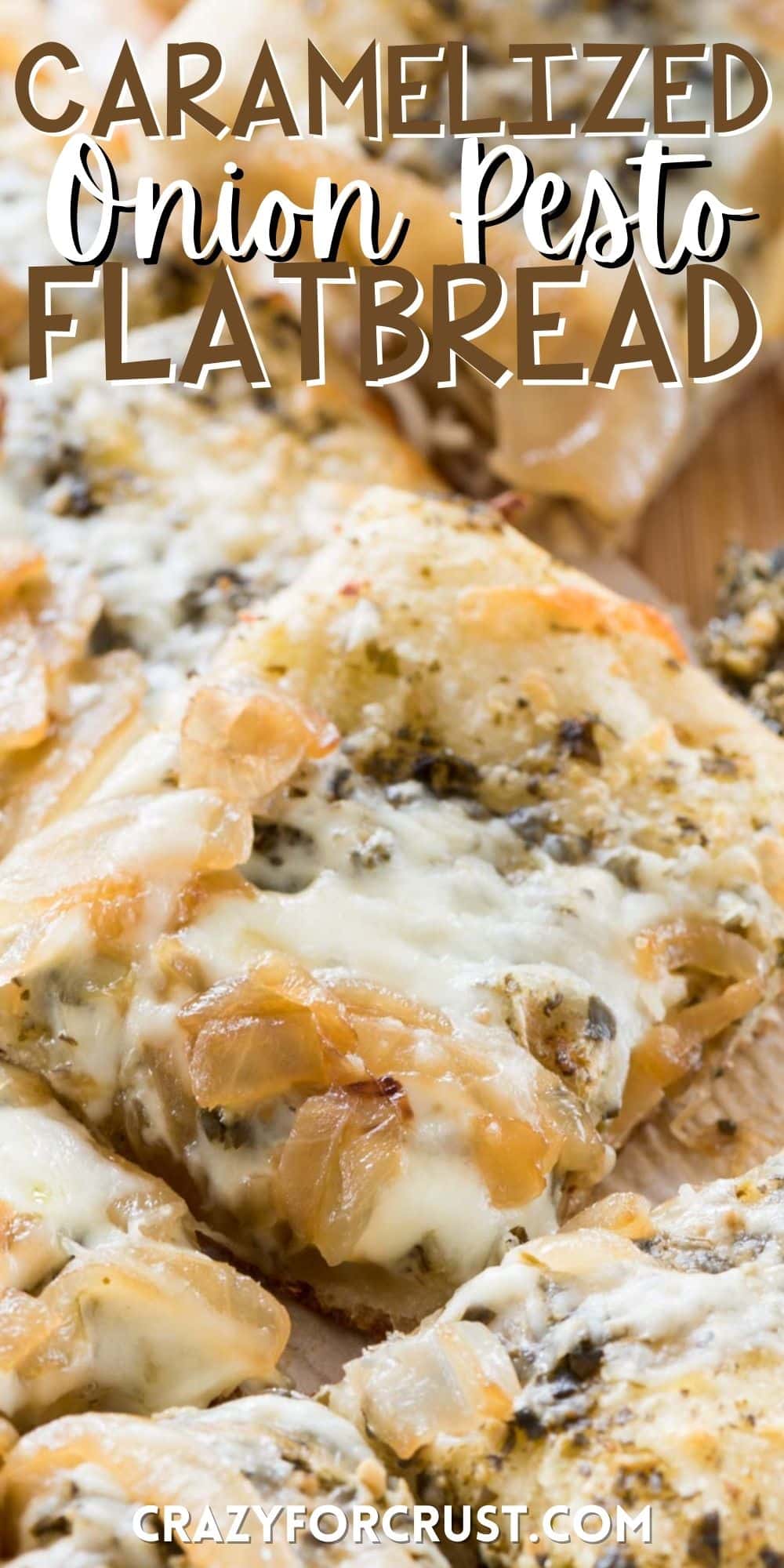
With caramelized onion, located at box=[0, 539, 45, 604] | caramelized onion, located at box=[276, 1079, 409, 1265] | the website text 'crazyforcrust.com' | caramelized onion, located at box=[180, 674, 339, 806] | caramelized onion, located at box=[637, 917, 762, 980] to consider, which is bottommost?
the website text 'crazyforcrust.com'

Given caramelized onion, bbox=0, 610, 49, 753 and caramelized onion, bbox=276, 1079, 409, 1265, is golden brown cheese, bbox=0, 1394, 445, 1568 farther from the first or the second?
caramelized onion, bbox=0, 610, 49, 753

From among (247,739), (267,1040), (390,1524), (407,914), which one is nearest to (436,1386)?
(390,1524)

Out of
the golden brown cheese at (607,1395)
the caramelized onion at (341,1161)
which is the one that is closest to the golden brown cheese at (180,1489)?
the golden brown cheese at (607,1395)

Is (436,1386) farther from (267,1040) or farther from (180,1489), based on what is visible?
(267,1040)

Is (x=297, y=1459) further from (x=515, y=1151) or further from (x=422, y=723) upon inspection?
(x=422, y=723)

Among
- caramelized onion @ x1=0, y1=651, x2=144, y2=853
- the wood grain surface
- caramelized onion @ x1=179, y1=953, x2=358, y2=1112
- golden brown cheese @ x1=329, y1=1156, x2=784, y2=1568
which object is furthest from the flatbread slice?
the wood grain surface

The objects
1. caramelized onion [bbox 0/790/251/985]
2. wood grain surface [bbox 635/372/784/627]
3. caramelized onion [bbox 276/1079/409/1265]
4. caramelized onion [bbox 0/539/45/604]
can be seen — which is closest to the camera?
caramelized onion [bbox 276/1079/409/1265]
